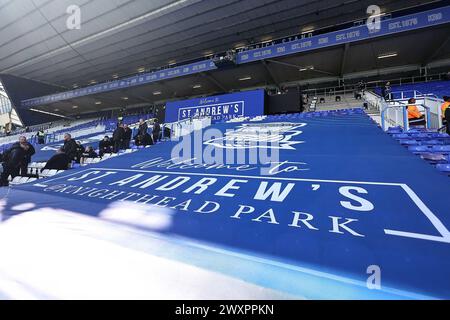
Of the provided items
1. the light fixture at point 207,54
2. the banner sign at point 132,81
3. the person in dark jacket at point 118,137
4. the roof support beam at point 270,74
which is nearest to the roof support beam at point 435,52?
the roof support beam at point 270,74

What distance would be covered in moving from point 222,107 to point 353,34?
24.8ft

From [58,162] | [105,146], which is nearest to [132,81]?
[105,146]

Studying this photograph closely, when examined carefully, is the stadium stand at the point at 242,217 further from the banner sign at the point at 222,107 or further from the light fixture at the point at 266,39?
the light fixture at the point at 266,39

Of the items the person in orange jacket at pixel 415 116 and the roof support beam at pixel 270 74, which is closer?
the person in orange jacket at pixel 415 116

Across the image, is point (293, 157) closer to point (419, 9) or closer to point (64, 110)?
point (419, 9)

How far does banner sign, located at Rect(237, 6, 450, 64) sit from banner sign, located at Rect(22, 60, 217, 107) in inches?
123

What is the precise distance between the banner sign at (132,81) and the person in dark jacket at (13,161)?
12914 mm

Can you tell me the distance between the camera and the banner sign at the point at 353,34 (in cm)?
1064

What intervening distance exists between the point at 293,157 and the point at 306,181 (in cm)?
99

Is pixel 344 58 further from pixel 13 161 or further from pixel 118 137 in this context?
pixel 13 161

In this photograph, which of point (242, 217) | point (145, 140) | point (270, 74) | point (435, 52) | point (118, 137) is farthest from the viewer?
point (270, 74)

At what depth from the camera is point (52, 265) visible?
3.98ft

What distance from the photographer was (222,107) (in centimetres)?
1170
